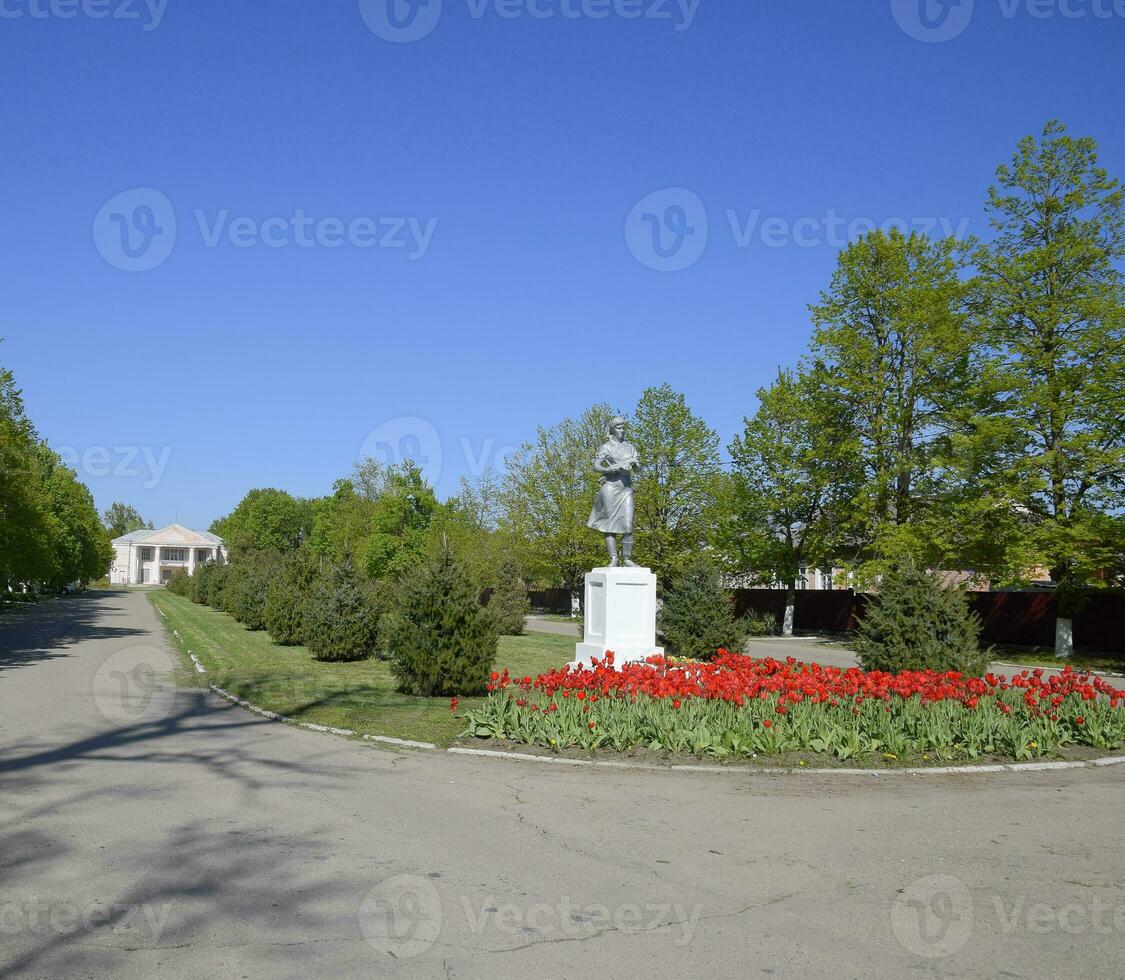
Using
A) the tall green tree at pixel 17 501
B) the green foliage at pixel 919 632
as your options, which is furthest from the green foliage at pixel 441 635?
the tall green tree at pixel 17 501

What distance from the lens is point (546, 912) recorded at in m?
4.71

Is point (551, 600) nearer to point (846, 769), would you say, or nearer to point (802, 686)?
point (802, 686)

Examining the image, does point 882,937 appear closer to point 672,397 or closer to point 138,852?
point 138,852

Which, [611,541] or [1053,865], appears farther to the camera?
[611,541]

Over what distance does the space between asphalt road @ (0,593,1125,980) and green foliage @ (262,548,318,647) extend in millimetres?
14671

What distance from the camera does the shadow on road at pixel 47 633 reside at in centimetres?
1933

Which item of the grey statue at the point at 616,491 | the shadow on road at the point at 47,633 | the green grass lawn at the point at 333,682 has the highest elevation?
the grey statue at the point at 616,491

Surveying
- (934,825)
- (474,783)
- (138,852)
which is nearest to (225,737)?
(474,783)

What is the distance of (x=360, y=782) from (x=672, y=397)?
33059 millimetres

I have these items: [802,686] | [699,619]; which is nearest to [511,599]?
[699,619]

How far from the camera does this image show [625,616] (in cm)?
1504

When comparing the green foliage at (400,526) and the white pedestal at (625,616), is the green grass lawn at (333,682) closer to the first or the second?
the white pedestal at (625,616)

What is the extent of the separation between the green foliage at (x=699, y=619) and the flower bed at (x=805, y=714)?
23.5ft

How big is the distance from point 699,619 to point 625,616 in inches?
154
